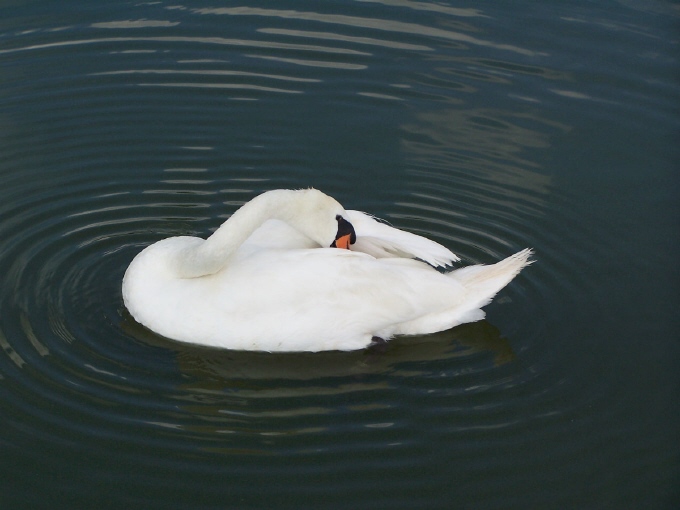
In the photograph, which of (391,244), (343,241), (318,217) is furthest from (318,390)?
(391,244)

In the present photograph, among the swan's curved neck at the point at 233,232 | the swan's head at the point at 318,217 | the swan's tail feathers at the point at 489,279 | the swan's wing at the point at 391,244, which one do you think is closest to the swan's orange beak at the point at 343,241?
the swan's head at the point at 318,217

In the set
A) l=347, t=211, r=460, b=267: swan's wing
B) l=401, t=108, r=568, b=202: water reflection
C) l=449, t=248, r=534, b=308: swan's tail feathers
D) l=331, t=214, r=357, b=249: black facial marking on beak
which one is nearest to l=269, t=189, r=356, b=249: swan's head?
l=331, t=214, r=357, b=249: black facial marking on beak

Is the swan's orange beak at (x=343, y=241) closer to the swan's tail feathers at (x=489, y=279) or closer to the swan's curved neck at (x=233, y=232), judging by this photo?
the swan's curved neck at (x=233, y=232)

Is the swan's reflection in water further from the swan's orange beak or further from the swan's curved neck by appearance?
the swan's orange beak

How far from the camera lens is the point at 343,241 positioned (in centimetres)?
923

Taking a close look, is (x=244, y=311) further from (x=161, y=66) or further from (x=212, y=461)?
(x=161, y=66)

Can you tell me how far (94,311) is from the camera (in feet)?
31.2

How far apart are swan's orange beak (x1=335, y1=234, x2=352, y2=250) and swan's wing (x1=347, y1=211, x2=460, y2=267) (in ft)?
0.62

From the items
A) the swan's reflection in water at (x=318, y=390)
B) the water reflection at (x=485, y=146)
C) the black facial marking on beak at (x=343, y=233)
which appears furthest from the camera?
the water reflection at (x=485, y=146)

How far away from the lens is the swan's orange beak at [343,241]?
9.21 metres

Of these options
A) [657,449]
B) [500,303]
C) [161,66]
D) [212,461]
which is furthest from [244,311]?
[161,66]

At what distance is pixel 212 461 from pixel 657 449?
128 inches

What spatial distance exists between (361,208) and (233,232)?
2.35m

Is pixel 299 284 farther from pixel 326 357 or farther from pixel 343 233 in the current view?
pixel 326 357
